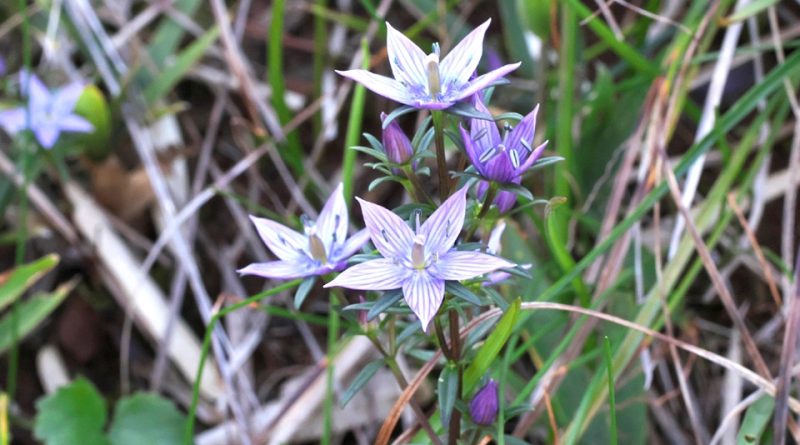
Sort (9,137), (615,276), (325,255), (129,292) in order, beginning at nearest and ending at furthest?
(325,255), (615,276), (129,292), (9,137)

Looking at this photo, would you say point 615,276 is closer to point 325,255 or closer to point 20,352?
point 325,255

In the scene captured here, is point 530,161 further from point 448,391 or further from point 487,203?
point 448,391

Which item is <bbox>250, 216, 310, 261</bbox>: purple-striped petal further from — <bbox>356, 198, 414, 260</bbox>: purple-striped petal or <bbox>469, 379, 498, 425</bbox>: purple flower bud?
<bbox>469, 379, 498, 425</bbox>: purple flower bud

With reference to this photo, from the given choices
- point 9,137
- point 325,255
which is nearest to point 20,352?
point 9,137

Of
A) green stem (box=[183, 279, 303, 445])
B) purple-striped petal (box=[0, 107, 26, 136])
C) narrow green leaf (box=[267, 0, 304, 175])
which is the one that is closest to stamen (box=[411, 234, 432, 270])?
green stem (box=[183, 279, 303, 445])

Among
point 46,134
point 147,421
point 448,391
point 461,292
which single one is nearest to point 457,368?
point 448,391

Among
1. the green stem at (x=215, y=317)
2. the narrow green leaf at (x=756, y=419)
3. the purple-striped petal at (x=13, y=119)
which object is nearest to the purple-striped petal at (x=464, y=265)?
the green stem at (x=215, y=317)
